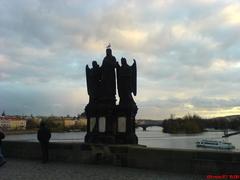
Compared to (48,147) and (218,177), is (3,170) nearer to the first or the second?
(48,147)

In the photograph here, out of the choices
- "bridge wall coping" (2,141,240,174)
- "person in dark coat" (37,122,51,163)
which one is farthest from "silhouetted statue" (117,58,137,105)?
"person in dark coat" (37,122,51,163)

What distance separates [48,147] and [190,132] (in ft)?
436

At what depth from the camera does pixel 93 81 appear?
1556 centimetres

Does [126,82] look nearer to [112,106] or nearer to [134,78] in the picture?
[134,78]

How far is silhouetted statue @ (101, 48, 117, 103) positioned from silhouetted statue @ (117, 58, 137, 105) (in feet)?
0.70

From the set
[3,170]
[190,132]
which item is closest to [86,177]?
[3,170]

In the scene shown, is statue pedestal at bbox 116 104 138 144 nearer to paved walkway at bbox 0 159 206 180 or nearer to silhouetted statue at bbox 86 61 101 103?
silhouetted statue at bbox 86 61 101 103

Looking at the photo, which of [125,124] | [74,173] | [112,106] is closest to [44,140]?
[112,106]

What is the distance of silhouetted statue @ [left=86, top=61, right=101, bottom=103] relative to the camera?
15414mm

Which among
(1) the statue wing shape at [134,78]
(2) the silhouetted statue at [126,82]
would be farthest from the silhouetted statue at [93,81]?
(1) the statue wing shape at [134,78]

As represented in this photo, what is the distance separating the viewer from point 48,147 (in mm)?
14328

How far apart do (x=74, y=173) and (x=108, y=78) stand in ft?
16.0

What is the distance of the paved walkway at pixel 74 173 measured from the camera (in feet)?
33.6

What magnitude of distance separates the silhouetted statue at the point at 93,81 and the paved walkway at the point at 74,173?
121 inches
